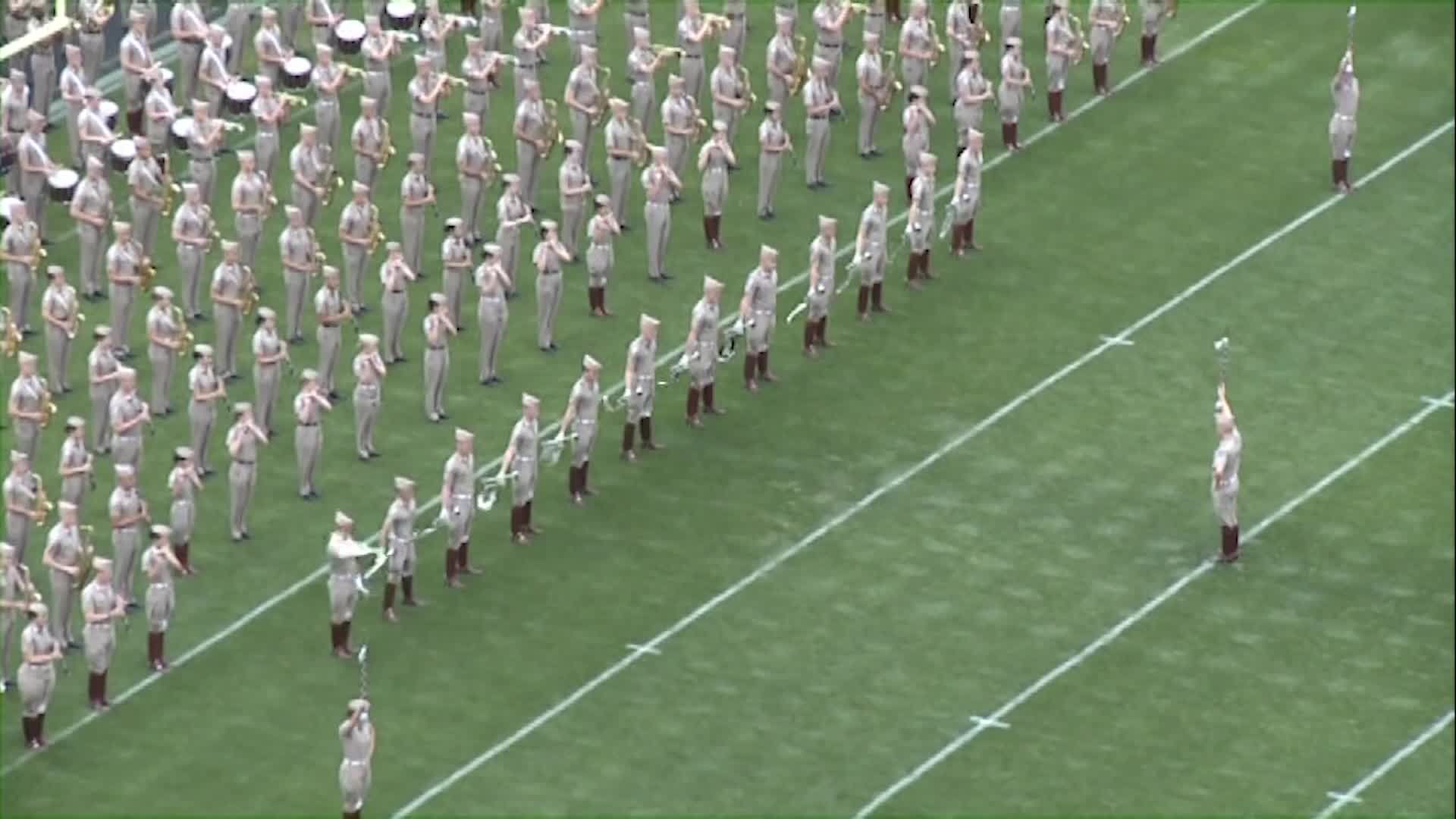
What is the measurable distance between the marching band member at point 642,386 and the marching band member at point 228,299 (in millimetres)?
3793

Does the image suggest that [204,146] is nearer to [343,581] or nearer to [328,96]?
[328,96]

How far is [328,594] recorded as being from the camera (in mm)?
50344

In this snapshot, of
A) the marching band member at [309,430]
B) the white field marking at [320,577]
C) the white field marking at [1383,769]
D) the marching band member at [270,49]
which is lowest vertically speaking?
the white field marking at [1383,769]

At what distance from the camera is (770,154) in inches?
2226

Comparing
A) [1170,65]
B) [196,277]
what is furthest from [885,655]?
[1170,65]

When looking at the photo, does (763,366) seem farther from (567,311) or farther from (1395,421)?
(1395,421)

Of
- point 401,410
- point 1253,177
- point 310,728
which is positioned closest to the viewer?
point 310,728

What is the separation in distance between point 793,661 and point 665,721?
1.57 m

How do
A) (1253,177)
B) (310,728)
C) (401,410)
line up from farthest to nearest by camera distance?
(1253,177) → (401,410) → (310,728)

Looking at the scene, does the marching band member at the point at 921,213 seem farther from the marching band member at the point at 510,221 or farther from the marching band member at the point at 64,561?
the marching band member at the point at 64,561

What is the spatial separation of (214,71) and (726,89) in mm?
5322

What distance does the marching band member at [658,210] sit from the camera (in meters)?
55.2

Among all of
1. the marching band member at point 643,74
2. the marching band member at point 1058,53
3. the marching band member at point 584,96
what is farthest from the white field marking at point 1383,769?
the marching band member at point 584,96

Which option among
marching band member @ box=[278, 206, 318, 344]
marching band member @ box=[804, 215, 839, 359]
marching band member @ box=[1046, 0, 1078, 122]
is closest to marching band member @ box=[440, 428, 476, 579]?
marching band member @ box=[278, 206, 318, 344]
